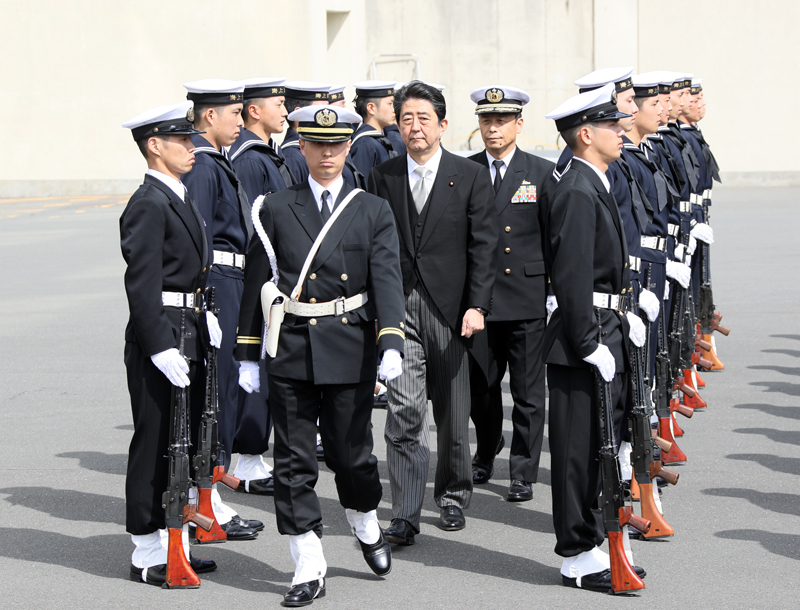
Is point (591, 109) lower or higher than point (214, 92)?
lower

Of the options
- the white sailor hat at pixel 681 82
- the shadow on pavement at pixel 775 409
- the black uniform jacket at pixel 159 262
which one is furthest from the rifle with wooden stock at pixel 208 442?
the white sailor hat at pixel 681 82

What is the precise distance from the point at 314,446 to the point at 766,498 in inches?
108

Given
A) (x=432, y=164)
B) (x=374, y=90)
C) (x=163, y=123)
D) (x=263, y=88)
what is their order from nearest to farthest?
(x=163, y=123) → (x=432, y=164) → (x=263, y=88) → (x=374, y=90)

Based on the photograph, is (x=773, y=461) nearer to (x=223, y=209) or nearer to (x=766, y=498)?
(x=766, y=498)

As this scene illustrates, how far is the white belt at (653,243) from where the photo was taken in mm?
6789

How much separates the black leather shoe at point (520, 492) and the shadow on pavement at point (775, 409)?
2708 millimetres

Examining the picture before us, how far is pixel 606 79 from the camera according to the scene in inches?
229

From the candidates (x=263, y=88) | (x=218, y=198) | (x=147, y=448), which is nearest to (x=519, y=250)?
(x=218, y=198)

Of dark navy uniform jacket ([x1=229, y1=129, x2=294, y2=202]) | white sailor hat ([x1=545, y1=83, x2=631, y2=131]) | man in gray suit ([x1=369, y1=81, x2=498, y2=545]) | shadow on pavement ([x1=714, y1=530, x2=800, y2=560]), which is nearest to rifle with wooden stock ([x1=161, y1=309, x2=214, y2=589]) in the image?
man in gray suit ([x1=369, y1=81, x2=498, y2=545])

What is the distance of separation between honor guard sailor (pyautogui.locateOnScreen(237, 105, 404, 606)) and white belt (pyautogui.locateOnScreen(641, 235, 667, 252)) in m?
2.45

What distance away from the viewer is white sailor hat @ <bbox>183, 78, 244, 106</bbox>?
19.2ft

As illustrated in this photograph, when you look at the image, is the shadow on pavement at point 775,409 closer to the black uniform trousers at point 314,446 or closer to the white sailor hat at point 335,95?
the white sailor hat at point 335,95

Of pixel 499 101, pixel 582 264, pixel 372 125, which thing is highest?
pixel 499 101

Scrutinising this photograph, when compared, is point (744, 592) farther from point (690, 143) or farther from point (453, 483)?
point (690, 143)
